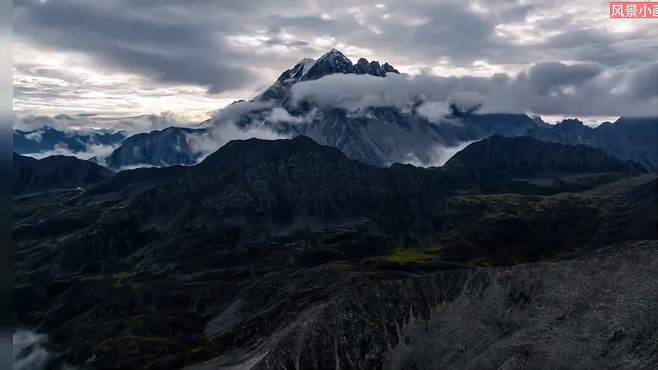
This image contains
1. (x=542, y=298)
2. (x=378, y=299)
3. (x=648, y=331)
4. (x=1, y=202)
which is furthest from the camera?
(x=378, y=299)

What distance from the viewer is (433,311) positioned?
485 ft

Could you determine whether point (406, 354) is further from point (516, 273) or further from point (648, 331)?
point (648, 331)

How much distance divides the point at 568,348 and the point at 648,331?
588 inches

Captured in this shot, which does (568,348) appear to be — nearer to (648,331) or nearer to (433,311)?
(648,331)

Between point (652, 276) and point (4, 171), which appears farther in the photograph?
point (652, 276)

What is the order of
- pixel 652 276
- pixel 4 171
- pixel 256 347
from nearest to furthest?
1. pixel 4 171
2. pixel 652 276
3. pixel 256 347

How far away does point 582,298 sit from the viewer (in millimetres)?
128375

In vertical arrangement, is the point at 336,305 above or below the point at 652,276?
below

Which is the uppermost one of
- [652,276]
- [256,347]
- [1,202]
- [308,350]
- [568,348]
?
[1,202]

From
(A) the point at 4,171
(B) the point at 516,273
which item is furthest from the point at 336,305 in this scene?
(A) the point at 4,171

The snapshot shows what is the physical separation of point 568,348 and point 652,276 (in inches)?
1034

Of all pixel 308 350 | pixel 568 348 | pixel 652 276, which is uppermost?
pixel 652 276

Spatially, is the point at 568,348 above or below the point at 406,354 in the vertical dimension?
above

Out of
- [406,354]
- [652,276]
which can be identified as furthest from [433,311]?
[652,276]
